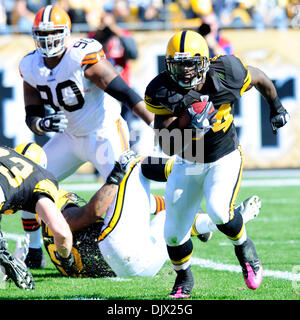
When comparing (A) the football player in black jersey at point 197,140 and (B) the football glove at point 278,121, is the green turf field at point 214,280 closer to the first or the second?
(A) the football player in black jersey at point 197,140

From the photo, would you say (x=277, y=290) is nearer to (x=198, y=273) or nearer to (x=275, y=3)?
(x=198, y=273)

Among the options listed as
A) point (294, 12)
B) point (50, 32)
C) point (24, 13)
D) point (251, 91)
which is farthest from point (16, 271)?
point (294, 12)

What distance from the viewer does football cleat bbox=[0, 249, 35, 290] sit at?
407 centimetres

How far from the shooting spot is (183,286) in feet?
13.4

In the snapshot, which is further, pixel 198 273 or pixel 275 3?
pixel 275 3

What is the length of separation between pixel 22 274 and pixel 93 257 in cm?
65

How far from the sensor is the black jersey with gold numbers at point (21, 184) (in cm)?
421

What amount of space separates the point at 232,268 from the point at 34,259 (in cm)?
144

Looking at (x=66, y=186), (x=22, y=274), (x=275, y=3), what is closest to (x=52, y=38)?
(x=22, y=274)

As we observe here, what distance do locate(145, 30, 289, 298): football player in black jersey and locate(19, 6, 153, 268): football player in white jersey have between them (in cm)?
113

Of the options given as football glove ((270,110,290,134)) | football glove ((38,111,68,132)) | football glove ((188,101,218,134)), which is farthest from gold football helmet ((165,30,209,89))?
football glove ((38,111,68,132))

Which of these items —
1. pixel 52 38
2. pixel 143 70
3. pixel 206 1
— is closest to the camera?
pixel 52 38

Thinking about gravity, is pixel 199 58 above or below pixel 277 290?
above
